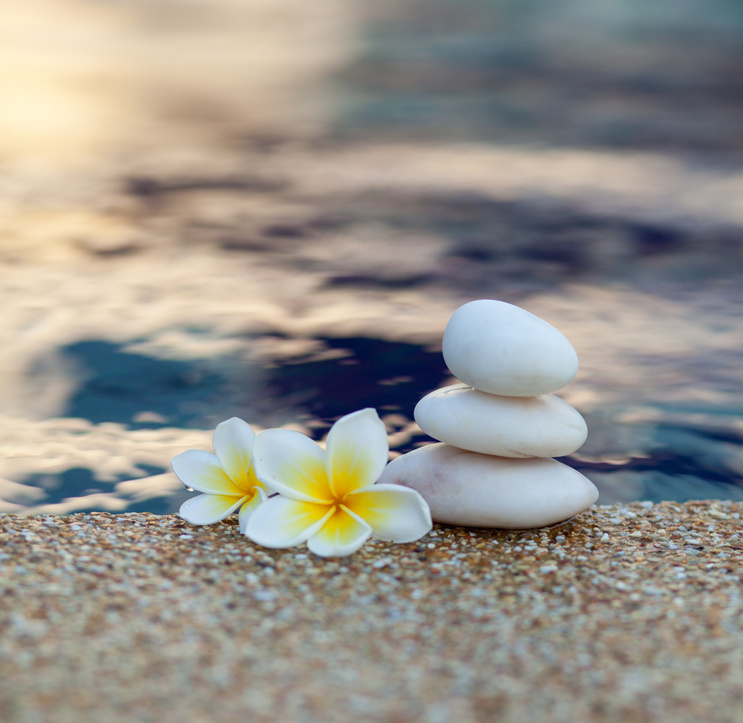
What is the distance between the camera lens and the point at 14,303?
16.1ft

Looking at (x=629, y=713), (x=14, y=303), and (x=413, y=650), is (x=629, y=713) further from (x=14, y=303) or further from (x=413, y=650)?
(x=14, y=303)

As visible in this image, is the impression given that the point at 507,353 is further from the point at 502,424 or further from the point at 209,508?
the point at 209,508

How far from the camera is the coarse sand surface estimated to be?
4.51ft

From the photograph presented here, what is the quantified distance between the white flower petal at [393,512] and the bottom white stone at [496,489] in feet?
0.76

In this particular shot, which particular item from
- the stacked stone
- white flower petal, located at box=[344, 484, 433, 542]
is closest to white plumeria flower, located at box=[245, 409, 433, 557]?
white flower petal, located at box=[344, 484, 433, 542]

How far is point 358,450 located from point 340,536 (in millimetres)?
237

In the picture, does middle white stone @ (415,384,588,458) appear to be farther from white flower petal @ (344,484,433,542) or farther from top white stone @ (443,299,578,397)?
white flower petal @ (344,484,433,542)

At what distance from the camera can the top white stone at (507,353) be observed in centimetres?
210

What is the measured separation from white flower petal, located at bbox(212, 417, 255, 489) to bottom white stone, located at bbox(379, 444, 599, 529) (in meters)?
0.48

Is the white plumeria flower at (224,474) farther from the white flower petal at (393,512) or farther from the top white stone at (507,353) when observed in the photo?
the top white stone at (507,353)

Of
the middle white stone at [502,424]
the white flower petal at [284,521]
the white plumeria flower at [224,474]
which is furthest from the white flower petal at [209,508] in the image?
the middle white stone at [502,424]

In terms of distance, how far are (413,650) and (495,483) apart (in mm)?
756

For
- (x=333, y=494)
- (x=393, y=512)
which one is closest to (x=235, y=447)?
(x=333, y=494)

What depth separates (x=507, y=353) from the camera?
6.87 ft
